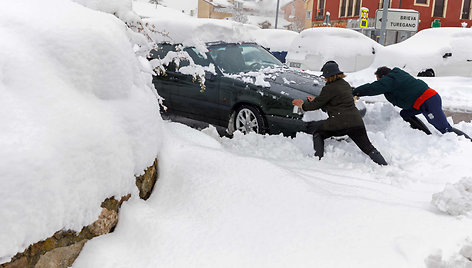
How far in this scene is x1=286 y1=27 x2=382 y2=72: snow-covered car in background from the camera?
13.9m

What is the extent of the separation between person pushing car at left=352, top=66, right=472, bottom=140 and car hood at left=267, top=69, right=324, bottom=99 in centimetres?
57

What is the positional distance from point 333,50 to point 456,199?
11.6 meters

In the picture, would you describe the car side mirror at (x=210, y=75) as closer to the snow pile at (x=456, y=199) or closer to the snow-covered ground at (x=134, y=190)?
the snow-covered ground at (x=134, y=190)

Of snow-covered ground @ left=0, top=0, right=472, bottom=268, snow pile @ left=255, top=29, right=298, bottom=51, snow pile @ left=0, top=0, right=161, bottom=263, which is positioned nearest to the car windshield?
snow-covered ground @ left=0, top=0, right=472, bottom=268

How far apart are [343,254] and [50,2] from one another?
262 cm

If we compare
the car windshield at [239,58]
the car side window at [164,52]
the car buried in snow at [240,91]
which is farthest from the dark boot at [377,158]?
the car side window at [164,52]

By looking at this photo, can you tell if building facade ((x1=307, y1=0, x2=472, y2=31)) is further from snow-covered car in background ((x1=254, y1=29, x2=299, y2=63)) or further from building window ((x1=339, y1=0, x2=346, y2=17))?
snow-covered car in background ((x1=254, y1=29, x2=299, y2=63))

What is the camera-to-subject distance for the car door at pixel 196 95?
6064 mm

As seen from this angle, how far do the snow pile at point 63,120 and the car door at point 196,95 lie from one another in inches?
115

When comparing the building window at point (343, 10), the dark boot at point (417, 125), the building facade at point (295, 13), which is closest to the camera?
the dark boot at point (417, 125)

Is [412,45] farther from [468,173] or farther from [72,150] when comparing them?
[72,150]

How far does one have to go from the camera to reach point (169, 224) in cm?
264

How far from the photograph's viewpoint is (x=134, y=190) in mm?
2770

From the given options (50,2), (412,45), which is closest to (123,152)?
(50,2)
